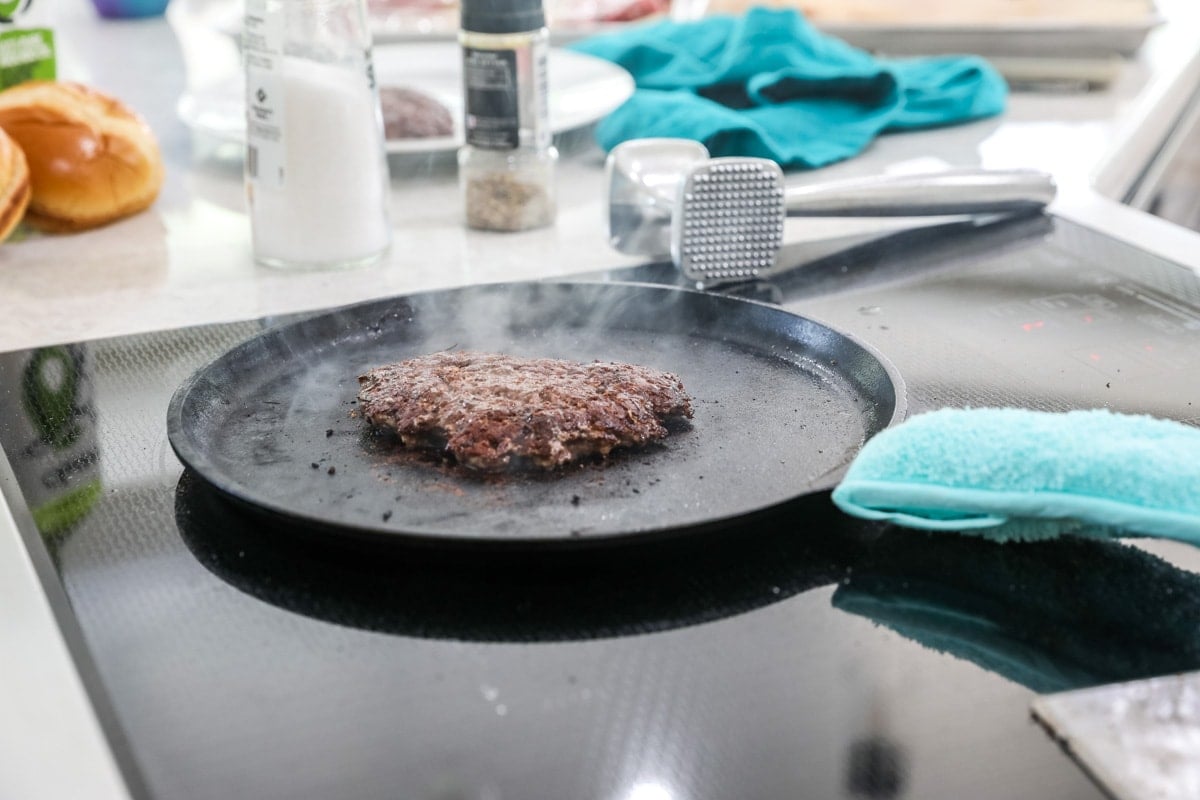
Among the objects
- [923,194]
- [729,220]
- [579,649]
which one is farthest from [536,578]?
[923,194]

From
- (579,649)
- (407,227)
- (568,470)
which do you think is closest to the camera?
(579,649)

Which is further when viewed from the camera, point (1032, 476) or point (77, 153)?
point (77, 153)

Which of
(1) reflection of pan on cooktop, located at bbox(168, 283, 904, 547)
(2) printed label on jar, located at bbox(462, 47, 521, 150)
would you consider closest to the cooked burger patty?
(1) reflection of pan on cooktop, located at bbox(168, 283, 904, 547)

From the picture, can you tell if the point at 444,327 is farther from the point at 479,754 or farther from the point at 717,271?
the point at 479,754

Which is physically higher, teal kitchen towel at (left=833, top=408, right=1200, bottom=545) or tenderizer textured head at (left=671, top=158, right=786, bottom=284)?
teal kitchen towel at (left=833, top=408, right=1200, bottom=545)

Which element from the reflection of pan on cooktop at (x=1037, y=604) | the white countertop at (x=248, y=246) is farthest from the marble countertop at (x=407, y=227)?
the reflection of pan on cooktop at (x=1037, y=604)

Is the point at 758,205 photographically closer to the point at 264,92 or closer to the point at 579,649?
the point at 264,92

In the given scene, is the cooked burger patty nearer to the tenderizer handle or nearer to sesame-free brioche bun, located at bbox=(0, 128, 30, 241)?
the tenderizer handle
